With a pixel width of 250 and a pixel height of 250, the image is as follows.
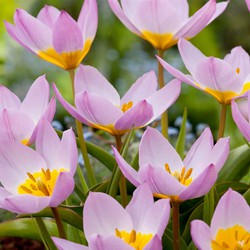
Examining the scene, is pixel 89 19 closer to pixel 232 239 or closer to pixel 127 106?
pixel 127 106

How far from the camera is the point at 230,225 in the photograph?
912 millimetres

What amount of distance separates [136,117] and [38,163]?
0.44ft

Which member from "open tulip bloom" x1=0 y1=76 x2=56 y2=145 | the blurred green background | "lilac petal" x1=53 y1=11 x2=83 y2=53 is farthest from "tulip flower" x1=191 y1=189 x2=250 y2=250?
the blurred green background

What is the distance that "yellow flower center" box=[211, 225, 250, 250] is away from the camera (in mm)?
903

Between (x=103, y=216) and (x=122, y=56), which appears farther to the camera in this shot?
(x=122, y=56)

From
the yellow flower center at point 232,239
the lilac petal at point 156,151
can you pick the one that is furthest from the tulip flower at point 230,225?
the lilac petal at point 156,151

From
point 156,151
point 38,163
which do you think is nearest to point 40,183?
point 38,163

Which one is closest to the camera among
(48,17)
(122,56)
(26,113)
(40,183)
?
(40,183)

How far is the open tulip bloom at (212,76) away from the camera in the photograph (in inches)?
40.6

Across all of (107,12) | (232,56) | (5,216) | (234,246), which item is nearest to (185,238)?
(234,246)

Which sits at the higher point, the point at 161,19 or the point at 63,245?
the point at 161,19

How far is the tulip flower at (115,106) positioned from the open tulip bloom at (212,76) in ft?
0.09

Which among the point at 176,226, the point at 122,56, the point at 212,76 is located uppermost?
the point at 212,76

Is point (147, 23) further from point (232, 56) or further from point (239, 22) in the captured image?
point (239, 22)
